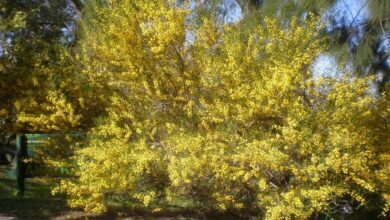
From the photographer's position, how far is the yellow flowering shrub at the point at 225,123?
18.0 ft

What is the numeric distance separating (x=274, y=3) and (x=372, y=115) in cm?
255

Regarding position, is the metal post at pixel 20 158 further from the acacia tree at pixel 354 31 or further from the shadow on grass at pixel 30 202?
the acacia tree at pixel 354 31

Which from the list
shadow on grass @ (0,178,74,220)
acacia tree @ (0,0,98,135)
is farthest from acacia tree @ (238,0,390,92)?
shadow on grass @ (0,178,74,220)

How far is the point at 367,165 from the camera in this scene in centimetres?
564

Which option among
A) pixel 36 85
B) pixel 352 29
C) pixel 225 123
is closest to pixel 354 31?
pixel 352 29

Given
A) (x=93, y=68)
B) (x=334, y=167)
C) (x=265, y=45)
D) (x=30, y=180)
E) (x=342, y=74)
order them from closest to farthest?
(x=334, y=167) < (x=342, y=74) < (x=265, y=45) < (x=93, y=68) < (x=30, y=180)

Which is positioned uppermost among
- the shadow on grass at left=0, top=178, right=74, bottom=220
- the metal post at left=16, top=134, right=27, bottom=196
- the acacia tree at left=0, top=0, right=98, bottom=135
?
the acacia tree at left=0, top=0, right=98, bottom=135

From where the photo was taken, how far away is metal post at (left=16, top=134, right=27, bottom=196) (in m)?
7.96

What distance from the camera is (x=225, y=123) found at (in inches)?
237

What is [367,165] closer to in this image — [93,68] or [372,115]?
[372,115]

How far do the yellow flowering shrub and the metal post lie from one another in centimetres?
172

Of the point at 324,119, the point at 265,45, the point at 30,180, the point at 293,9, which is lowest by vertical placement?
the point at 30,180

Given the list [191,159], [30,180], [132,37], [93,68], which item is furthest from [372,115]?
[30,180]

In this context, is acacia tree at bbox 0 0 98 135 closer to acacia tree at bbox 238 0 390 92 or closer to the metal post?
the metal post
